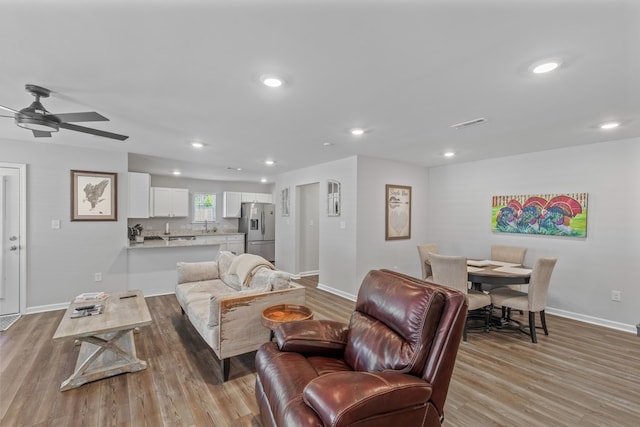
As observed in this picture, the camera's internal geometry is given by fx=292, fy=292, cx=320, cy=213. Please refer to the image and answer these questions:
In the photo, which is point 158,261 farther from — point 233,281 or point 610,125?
point 610,125

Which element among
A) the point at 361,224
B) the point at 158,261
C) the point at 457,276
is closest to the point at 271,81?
the point at 457,276

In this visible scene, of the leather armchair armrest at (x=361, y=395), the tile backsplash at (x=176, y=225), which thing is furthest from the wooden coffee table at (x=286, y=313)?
the tile backsplash at (x=176, y=225)

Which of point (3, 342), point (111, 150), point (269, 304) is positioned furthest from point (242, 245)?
point (269, 304)

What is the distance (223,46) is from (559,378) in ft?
11.9

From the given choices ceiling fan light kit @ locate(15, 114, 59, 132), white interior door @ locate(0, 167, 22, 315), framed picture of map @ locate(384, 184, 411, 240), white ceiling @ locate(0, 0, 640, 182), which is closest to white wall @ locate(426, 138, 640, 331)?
white ceiling @ locate(0, 0, 640, 182)

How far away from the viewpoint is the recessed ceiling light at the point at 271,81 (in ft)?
6.79

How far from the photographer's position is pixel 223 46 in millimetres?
1696

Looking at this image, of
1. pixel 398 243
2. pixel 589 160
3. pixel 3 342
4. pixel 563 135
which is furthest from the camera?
pixel 398 243

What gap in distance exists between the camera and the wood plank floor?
201cm

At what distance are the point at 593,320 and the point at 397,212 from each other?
3.00 meters

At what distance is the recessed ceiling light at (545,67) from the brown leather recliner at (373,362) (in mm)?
1568

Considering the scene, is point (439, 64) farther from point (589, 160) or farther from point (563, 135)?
point (589, 160)

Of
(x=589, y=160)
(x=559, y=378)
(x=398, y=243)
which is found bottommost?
(x=559, y=378)

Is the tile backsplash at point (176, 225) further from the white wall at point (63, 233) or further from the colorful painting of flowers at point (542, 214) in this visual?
the colorful painting of flowers at point (542, 214)
